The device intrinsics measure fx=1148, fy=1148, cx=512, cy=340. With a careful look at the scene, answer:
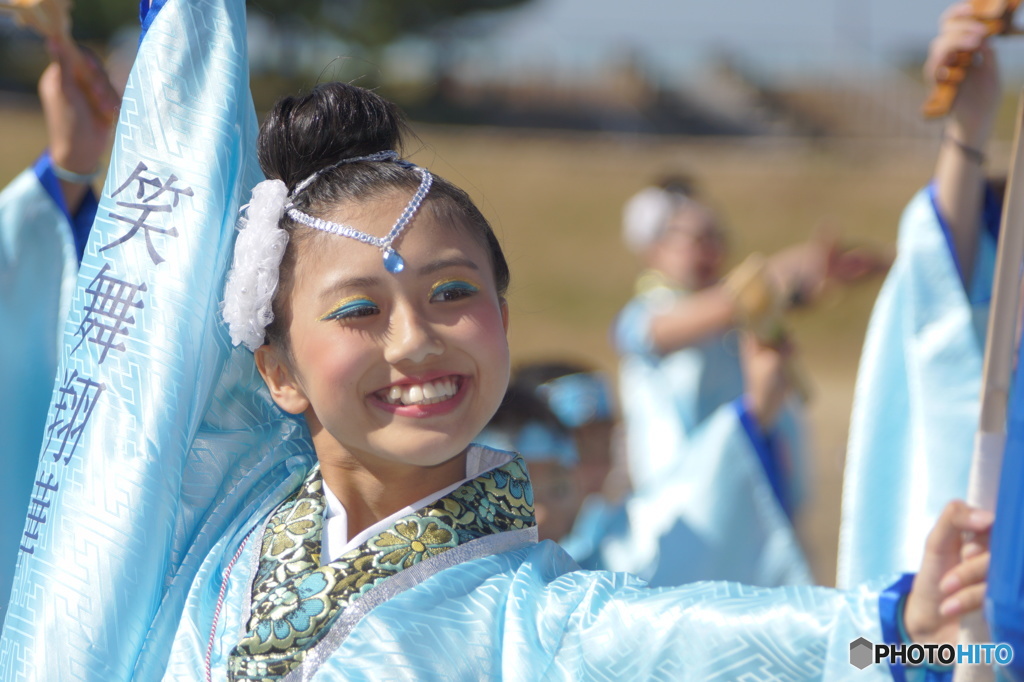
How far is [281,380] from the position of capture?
5.15ft

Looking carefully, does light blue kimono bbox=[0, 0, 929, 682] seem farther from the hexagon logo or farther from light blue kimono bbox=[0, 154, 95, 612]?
light blue kimono bbox=[0, 154, 95, 612]

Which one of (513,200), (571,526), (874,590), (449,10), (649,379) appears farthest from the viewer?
(449,10)

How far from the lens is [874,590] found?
1.26 meters

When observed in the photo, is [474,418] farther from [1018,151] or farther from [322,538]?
[1018,151]

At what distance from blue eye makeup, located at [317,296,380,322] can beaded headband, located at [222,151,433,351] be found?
8cm

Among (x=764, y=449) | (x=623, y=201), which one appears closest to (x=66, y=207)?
(x=764, y=449)


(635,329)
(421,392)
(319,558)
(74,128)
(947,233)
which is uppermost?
(635,329)

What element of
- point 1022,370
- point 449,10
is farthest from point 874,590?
→ point 449,10

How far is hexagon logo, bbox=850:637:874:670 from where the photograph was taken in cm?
123

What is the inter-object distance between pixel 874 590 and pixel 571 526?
1.58m

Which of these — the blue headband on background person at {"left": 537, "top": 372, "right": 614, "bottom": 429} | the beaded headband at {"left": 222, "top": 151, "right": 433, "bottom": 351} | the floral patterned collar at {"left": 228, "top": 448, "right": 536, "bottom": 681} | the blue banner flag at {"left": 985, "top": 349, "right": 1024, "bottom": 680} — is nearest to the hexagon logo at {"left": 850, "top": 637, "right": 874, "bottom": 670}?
the blue banner flag at {"left": 985, "top": 349, "right": 1024, "bottom": 680}

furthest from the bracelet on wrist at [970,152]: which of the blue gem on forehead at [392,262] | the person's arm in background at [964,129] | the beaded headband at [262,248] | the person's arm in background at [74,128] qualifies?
the person's arm in background at [74,128]

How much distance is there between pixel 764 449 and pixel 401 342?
190cm

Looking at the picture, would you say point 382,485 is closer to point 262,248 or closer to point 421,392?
point 421,392
